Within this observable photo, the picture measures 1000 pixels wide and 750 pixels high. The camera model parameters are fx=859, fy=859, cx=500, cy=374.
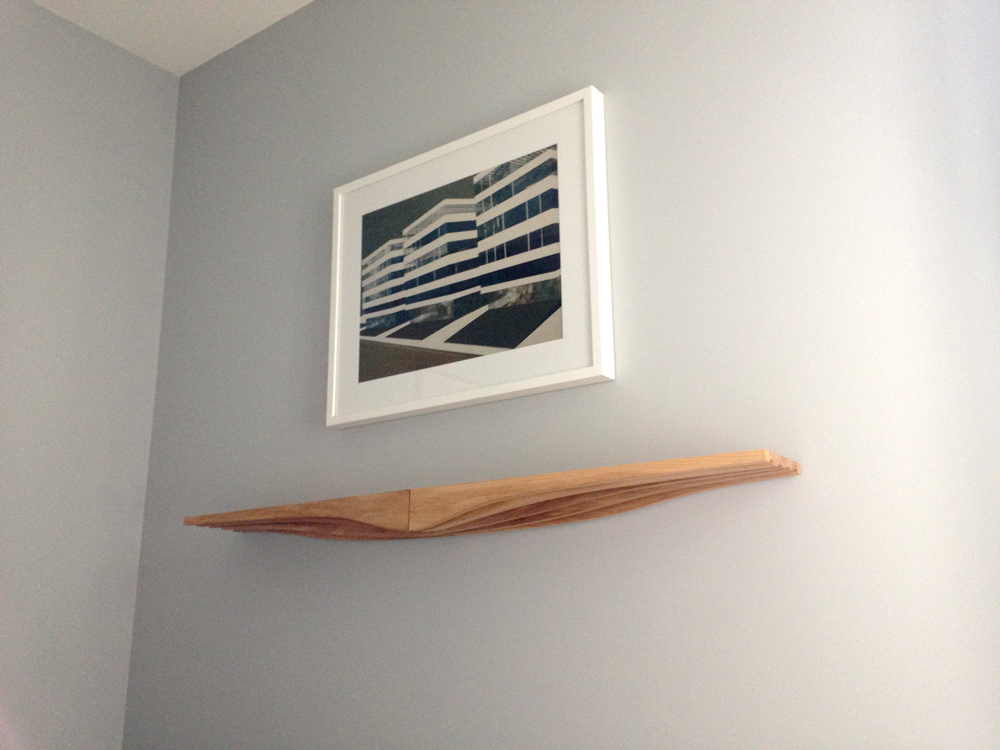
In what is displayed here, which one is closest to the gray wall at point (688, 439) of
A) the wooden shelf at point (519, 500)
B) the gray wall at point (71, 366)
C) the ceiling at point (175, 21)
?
the wooden shelf at point (519, 500)

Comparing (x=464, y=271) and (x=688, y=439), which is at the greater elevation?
(x=464, y=271)

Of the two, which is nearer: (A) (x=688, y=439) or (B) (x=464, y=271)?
(A) (x=688, y=439)

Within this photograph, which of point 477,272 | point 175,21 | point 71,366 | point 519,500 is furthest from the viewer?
point 175,21

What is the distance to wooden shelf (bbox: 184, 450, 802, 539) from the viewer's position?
1.21 metres

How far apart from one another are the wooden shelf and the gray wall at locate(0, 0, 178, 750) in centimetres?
64

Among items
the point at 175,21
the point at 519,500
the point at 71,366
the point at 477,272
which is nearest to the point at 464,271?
the point at 477,272

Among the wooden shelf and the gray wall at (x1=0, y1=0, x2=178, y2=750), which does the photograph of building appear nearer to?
the wooden shelf

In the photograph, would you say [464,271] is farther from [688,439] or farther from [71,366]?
[71,366]

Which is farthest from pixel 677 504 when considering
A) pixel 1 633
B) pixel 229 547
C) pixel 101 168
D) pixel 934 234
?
pixel 101 168

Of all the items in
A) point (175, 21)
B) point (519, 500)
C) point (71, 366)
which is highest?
point (175, 21)

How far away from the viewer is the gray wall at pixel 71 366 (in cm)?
198

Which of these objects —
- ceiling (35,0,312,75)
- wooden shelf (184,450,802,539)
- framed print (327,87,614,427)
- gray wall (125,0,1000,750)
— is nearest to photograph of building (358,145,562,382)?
framed print (327,87,614,427)

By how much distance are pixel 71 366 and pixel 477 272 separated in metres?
1.14

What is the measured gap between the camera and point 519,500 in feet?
4.45
